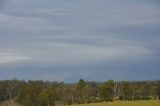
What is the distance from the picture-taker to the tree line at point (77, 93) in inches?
2483

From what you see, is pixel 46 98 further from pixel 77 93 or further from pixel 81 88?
pixel 77 93

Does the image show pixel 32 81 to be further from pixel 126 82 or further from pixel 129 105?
pixel 129 105

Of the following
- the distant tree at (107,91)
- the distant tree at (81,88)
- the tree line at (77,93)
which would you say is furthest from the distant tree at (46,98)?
the distant tree at (107,91)

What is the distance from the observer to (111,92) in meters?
63.7

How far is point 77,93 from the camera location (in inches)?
2842

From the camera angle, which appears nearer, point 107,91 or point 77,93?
point 107,91

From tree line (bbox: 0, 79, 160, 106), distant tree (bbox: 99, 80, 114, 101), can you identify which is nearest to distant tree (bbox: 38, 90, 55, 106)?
tree line (bbox: 0, 79, 160, 106)

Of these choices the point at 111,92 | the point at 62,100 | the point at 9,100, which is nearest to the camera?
the point at 111,92

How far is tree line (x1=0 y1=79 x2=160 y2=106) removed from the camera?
63062 millimetres

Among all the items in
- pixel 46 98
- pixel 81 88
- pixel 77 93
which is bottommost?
pixel 46 98

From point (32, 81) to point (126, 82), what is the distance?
1721 centimetres

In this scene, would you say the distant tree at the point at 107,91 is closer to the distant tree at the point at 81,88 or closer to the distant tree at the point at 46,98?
the distant tree at the point at 81,88

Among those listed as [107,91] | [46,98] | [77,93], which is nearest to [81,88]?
[77,93]

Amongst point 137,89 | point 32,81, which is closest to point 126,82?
point 137,89
